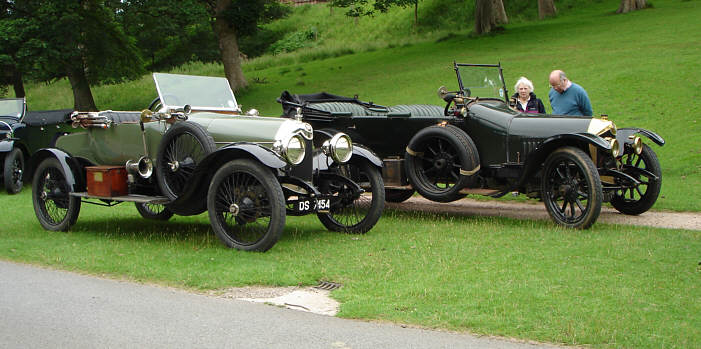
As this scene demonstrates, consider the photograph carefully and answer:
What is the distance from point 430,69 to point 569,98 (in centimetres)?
1556

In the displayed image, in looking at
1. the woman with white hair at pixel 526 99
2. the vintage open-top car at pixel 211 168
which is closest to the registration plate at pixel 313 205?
the vintage open-top car at pixel 211 168

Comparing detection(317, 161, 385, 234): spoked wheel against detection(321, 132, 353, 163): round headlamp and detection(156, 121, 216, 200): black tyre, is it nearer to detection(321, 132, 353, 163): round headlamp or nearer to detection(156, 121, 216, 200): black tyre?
detection(321, 132, 353, 163): round headlamp

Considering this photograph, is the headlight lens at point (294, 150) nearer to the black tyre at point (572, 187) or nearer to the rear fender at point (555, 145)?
the rear fender at point (555, 145)

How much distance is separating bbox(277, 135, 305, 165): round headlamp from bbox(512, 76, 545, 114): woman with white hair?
13.6ft

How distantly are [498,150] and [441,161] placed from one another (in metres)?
0.83

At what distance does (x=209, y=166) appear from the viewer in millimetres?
7656

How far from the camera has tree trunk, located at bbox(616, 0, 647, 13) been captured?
31328 mm

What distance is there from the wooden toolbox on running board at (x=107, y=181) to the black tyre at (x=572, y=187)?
526cm

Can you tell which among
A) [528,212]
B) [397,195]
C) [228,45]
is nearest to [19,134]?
[397,195]

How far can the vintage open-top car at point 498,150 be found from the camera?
8531mm

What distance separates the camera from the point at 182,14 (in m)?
26.3

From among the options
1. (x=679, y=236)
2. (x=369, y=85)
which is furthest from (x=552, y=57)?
(x=679, y=236)

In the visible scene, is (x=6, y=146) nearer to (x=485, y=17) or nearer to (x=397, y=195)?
(x=397, y=195)

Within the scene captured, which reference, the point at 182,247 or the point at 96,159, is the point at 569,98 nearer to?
the point at 182,247
